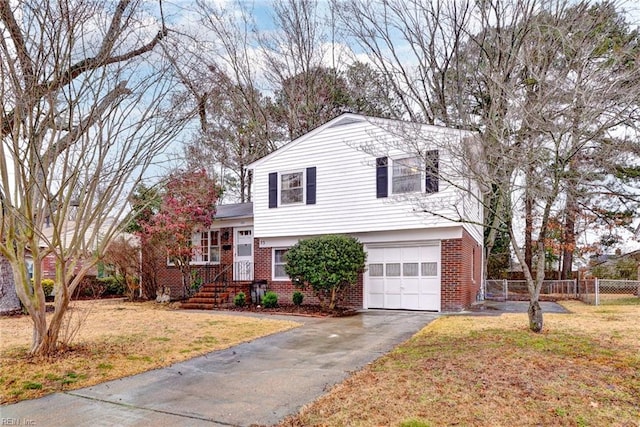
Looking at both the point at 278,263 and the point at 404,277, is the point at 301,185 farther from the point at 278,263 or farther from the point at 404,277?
the point at 404,277

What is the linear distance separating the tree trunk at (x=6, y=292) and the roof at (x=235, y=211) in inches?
290

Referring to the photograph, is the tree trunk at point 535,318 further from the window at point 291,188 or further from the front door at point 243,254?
the front door at point 243,254

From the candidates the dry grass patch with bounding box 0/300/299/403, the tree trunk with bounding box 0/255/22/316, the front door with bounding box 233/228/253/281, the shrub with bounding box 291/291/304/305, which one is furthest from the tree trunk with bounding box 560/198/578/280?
the tree trunk with bounding box 0/255/22/316

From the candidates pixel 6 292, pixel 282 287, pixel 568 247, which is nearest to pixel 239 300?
pixel 282 287

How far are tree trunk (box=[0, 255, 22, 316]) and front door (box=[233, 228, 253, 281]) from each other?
7.15m

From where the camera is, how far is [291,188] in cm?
1577

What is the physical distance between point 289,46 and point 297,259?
14458mm

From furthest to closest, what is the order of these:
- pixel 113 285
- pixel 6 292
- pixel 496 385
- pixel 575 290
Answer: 1. pixel 113 285
2. pixel 575 290
3. pixel 6 292
4. pixel 496 385

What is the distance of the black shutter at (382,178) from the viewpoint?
13.7 m

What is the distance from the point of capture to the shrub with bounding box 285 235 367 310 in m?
12.9

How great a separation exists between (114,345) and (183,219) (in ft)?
28.9

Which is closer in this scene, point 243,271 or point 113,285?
point 243,271

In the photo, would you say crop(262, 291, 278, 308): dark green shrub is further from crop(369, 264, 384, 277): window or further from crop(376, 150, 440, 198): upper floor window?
crop(376, 150, 440, 198): upper floor window

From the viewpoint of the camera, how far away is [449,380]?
5.33 m
